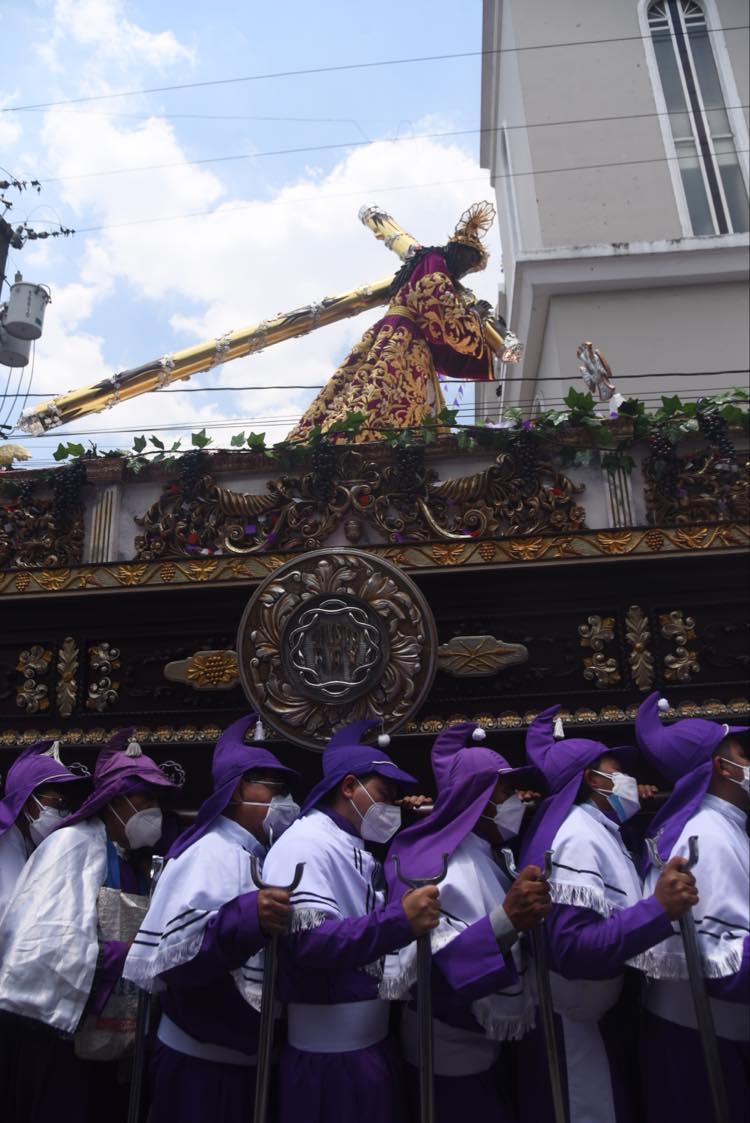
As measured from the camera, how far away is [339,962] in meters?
3.41

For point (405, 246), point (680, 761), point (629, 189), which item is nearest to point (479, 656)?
point (680, 761)

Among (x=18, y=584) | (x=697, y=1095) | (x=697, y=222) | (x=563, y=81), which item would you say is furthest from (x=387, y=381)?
(x=697, y=1095)

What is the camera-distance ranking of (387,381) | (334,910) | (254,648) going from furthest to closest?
(387,381)
(254,648)
(334,910)

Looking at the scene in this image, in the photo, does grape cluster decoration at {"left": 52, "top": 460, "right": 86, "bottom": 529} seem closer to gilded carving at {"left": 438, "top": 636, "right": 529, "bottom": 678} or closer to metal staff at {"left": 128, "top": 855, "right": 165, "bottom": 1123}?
gilded carving at {"left": 438, "top": 636, "right": 529, "bottom": 678}

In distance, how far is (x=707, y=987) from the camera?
3553 millimetres

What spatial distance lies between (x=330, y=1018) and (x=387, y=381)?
220 inches

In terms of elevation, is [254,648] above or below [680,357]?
below

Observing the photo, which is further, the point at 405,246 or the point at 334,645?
the point at 405,246

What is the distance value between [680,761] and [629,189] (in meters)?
7.73

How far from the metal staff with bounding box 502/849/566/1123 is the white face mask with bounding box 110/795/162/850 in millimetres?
1817

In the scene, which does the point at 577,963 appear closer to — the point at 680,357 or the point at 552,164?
the point at 680,357

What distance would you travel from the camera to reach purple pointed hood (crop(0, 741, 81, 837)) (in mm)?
4672

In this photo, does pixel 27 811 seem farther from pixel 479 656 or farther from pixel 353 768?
pixel 479 656

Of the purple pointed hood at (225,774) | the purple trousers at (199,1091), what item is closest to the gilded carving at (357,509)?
the purple pointed hood at (225,774)
